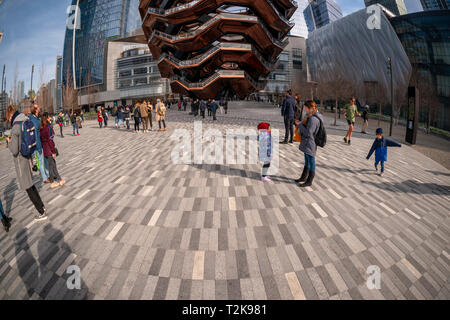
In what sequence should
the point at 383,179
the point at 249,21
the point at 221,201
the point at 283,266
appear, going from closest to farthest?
the point at 283,266
the point at 221,201
the point at 383,179
the point at 249,21

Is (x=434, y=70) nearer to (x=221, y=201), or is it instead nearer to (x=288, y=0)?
(x=288, y=0)

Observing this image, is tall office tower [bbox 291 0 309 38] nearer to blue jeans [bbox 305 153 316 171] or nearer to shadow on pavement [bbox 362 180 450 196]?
shadow on pavement [bbox 362 180 450 196]

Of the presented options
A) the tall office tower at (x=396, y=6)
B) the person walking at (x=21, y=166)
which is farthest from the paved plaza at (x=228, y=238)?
the tall office tower at (x=396, y=6)

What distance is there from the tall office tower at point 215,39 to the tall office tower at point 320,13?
98282 millimetres

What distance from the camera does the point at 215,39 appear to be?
37031 mm

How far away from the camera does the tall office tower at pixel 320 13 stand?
110625 millimetres

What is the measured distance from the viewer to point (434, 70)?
36.7 metres

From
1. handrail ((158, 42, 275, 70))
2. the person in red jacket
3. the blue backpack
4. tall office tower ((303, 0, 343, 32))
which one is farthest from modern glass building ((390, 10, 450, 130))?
tall office tower ((303, 0, 343, 32))

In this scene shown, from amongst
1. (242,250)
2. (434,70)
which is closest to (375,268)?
(242,250)

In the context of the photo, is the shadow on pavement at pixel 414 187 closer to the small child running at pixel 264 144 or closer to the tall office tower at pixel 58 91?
the small child running at pixel 264 144

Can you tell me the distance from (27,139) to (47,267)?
261cm

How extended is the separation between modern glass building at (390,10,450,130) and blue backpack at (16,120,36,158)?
4960 centimetres

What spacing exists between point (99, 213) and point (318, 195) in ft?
15.5

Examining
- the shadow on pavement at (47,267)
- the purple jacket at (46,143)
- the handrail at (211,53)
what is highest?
the handrail at (211,53)
